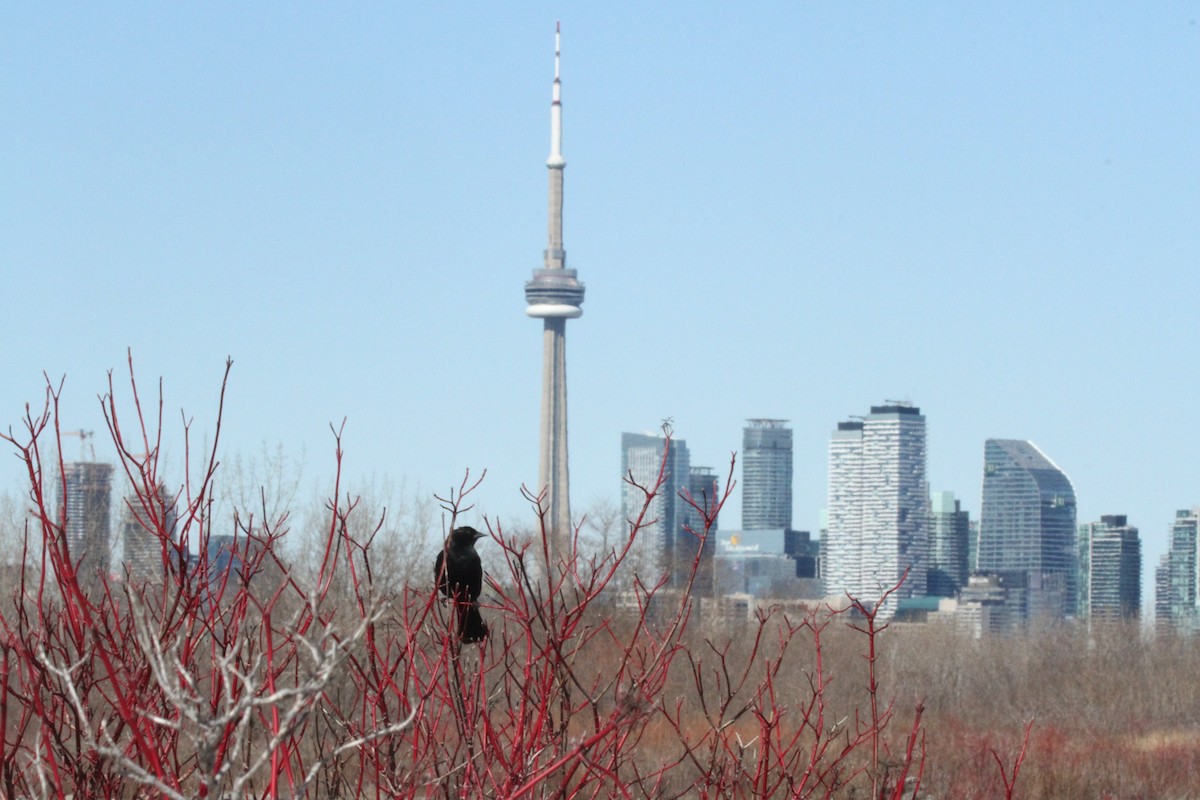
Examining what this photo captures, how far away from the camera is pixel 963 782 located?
21.7m

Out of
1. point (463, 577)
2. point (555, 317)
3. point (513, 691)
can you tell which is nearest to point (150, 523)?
point (463, 577)

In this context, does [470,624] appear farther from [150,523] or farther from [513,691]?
[513,691]

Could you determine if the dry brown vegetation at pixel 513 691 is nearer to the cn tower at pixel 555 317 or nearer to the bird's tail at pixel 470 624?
the bird's tail at pixel 470 624

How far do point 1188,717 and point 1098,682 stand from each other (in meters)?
6.82

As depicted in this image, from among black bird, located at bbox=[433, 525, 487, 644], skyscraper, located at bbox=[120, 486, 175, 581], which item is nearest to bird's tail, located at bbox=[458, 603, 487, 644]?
black bird, located at bbox=[433, 525, 487, 644]

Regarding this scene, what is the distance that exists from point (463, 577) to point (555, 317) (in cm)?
14557

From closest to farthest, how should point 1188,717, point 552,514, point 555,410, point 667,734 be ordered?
point 667,734, point 1188,717, point 555,410, point 552,514

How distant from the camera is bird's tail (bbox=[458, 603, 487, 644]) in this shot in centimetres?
467

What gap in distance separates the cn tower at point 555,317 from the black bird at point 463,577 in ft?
468

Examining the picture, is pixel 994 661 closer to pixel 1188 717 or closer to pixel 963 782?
pixel 1188 717

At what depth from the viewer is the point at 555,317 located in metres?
150

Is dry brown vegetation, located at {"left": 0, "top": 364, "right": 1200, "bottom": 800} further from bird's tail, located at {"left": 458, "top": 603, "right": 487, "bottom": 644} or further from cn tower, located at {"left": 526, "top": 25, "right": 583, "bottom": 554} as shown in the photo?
cn tower, located at {"left": 526, "top": 25, "right": 583, "bottom": 554}

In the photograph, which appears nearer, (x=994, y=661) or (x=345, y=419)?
(x=345, y=419)

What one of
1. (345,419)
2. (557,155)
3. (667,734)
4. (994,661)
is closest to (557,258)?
(557,155)
